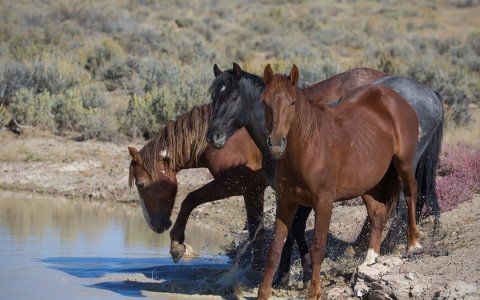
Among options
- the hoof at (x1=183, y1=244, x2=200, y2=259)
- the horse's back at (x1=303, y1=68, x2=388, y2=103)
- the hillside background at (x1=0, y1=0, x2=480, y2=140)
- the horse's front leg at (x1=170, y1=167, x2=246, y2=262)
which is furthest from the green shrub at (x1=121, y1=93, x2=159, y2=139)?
the horse's front leg at (x1=170, y1=167, x2=246, y2=262)

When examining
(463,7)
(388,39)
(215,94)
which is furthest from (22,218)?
(463,7)

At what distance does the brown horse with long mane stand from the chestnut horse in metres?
1.10

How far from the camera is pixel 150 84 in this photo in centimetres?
2119

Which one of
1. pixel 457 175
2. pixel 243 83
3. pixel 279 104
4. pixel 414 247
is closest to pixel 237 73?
pixel 243 83

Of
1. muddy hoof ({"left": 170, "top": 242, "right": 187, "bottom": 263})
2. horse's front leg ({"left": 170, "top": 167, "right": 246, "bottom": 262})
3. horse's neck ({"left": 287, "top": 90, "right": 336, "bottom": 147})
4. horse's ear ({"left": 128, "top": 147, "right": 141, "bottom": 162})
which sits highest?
horse's neck ({"left": 287, "top": 90, "right": 336, "bottom": 147})

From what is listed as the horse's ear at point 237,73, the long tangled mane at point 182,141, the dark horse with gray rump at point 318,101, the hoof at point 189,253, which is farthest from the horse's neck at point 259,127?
the hoof at point 189,253

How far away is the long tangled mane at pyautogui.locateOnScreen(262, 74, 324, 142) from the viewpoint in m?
6.54

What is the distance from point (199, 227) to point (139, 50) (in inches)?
709

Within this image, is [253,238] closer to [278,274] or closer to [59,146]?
[278,274]

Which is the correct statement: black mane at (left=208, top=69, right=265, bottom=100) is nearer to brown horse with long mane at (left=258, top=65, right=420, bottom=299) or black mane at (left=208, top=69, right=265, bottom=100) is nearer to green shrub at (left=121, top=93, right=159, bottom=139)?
brown horse with long mane at (left=258, top=65, right=420, bottom=299)

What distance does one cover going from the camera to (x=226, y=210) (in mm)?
12984

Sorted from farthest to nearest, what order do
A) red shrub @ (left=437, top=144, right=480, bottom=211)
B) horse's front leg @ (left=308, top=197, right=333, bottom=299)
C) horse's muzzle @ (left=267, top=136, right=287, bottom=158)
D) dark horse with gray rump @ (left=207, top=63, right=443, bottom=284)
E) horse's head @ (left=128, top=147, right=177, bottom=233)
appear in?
red shrub @ (left=437, top=144, right=480, bottom=211) → horse's head @ (left=128, top=147, right=177, bottom=233) → dark horse with gray rump @ (left=207, top=63, right=443, bottom=284) → horse's front leg @ (left=308, top=197, right=333, bottom=299) → horse's muzzle @ (left=267, top=136, right=287, bottom=158)

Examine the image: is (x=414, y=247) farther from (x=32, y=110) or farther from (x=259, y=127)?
(x=32, y=110)

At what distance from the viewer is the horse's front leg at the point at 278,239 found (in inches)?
273
